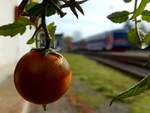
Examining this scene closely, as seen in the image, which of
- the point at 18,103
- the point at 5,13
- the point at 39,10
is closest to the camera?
the point at 39,10

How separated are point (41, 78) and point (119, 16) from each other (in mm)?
254

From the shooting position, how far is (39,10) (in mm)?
982

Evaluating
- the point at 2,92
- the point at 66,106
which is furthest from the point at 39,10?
the point at 66,106

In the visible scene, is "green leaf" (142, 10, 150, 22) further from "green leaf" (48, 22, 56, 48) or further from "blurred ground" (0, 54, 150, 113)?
"blurred ground" (0, 54, 150, 113)

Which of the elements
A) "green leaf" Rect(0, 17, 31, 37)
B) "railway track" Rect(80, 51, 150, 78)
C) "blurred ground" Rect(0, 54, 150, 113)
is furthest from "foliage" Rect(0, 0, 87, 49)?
"railway track" Rect(80, 51, 150, 78)

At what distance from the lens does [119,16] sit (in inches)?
44.4

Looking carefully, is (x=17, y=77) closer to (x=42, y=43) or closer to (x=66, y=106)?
(x=42, y=43)

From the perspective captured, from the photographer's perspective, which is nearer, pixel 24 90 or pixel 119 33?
pixel 24 90

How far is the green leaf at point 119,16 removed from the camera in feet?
3.66

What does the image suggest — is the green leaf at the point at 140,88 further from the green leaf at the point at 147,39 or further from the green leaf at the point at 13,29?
the green leaf at the point at 13,29

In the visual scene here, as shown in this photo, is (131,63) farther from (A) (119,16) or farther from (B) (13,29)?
(B) (13,29)

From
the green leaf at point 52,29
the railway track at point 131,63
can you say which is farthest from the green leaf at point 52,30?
the railway track at point 131,63

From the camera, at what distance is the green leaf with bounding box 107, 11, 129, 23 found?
1.11m

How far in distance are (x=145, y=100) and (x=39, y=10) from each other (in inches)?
464
